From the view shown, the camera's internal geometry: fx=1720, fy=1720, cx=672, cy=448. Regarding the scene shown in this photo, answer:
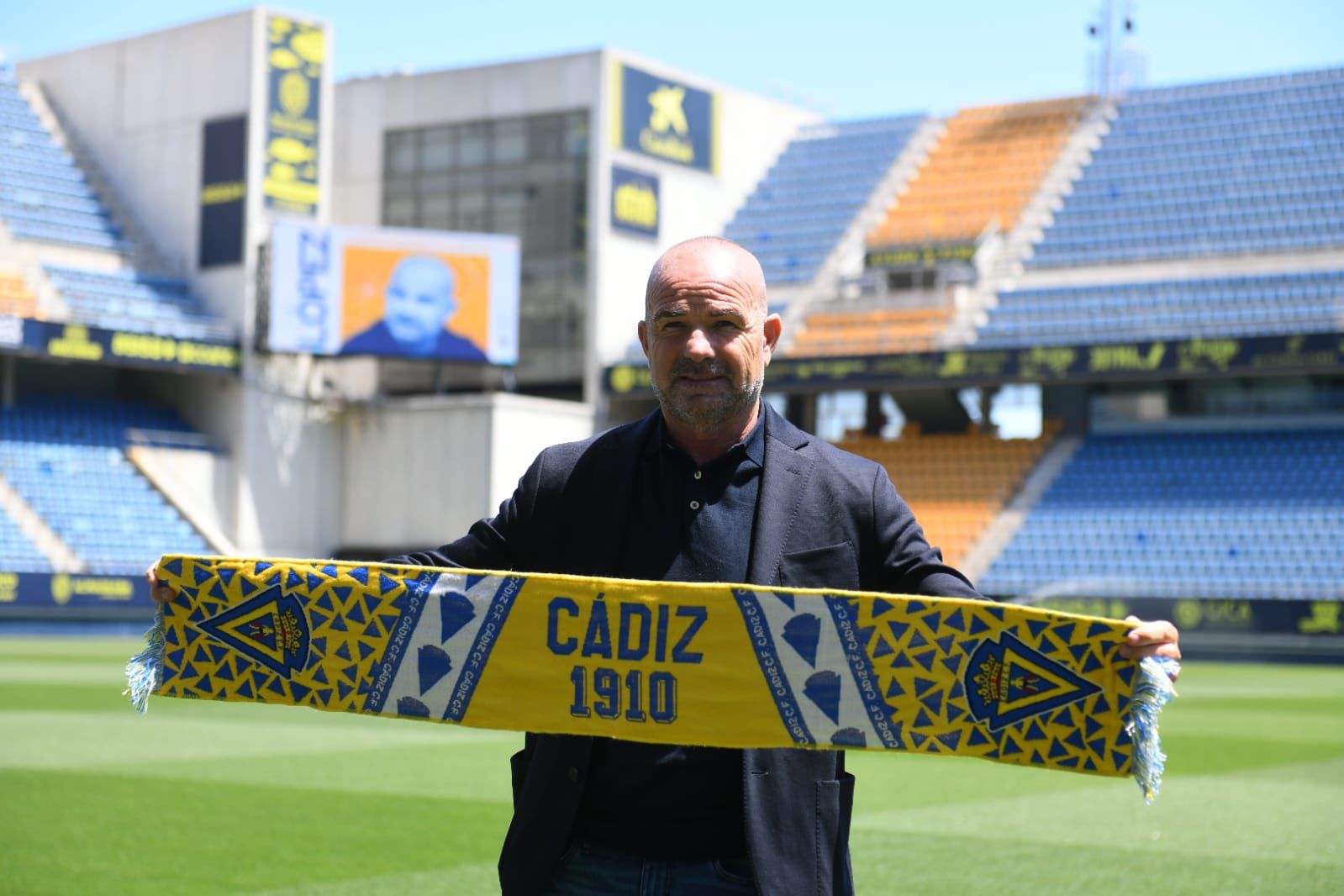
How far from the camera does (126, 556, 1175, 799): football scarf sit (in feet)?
10.8

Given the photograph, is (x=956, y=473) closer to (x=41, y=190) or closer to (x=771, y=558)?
(x=41, y=190)

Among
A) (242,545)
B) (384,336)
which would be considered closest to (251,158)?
(384,336)

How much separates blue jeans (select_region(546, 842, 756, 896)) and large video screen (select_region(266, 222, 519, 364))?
3129 centimetres

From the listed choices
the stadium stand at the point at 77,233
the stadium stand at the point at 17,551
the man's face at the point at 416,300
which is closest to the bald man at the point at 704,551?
the stadium stand at the point at 17,551

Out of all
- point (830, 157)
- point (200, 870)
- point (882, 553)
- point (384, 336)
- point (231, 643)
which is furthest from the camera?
point (830, 157)

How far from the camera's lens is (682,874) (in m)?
3.15

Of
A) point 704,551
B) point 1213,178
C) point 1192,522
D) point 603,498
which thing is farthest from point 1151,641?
point 1213,178

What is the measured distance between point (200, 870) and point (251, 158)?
29430 millimetres

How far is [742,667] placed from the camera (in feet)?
11.2

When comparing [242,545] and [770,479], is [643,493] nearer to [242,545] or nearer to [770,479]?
[770,479]

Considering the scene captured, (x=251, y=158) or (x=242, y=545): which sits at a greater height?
(x=251, y=158)

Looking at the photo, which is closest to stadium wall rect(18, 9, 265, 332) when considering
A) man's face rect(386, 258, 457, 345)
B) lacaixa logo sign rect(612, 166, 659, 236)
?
man's face rect(386, 258, 457, 345)

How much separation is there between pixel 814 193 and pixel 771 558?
125 feet

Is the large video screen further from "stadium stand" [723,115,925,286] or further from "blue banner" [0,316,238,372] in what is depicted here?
"stadium stand" [723,115,925,286]
